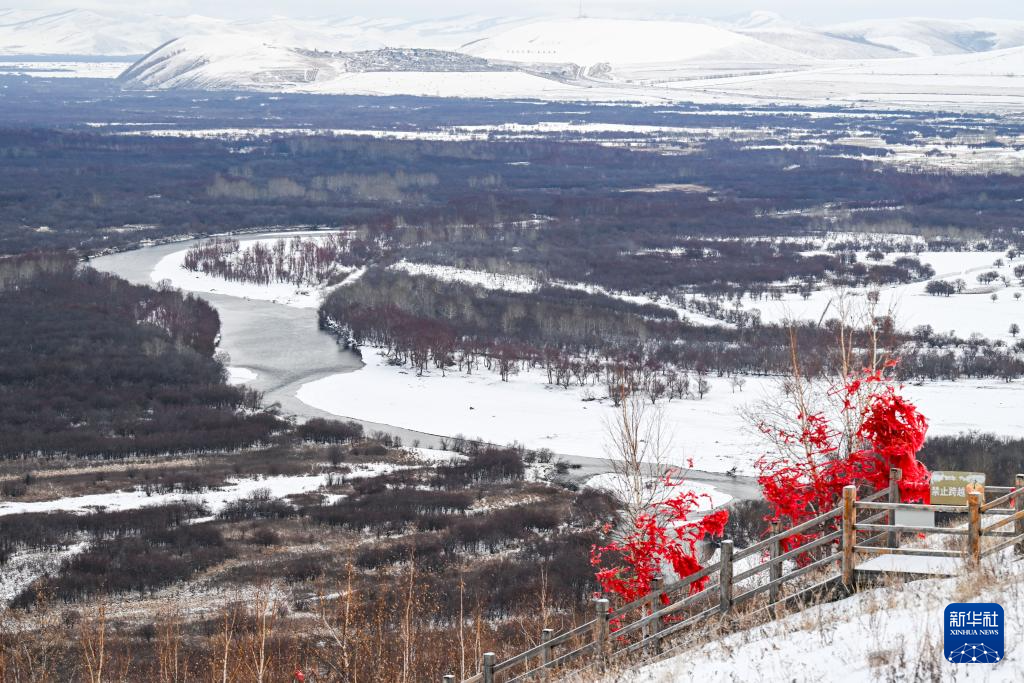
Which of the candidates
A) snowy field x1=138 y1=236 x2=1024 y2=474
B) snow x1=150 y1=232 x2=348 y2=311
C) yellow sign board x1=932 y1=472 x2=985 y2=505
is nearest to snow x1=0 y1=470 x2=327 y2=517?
snowy field x1=138 y1=236 x2=1024 y2=474

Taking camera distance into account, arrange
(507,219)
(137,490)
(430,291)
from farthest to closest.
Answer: (507,219) < (430,291) < (137,490)

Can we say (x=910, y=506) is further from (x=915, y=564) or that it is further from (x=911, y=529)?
(x=915, y=564)

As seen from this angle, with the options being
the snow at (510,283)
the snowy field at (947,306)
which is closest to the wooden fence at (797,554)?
the snowy field at (947,306)

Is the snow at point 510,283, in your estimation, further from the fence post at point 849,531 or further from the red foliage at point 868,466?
the fence post at point 849,531

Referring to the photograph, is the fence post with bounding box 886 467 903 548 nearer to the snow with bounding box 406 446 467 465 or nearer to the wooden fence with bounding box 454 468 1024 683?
the wooden fence with bounding box 454 468 1024 683

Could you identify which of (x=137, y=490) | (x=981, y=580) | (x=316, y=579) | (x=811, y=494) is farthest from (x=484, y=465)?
(x=981, y=580)

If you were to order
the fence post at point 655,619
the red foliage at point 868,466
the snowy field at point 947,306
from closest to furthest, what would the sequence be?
the fence post at point 655,619 → the red foliage at point 868,466 → the snowy field at point 947,306

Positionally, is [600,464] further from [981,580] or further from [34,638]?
[981,580]
